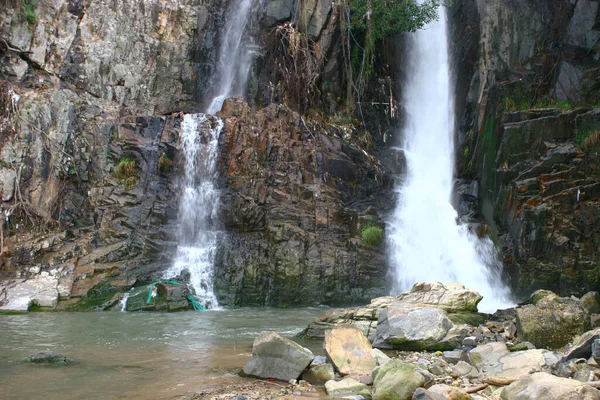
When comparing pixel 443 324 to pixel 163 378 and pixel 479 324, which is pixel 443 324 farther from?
pixel 163 378

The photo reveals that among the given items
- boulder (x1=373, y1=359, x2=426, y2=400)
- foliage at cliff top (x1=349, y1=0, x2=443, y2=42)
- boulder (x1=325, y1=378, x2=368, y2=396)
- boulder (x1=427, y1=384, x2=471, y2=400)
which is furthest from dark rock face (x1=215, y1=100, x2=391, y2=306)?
boulder (x1=427, y1=384, x2=471, y2=400)

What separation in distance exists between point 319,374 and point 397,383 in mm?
1178

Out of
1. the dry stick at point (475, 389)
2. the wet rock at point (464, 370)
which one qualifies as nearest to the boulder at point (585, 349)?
the wet rock at point (464, 370)

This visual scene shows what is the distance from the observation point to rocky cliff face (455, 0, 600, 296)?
1355 cm

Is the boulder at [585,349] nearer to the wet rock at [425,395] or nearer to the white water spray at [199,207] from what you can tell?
the wet rock at [425,395]

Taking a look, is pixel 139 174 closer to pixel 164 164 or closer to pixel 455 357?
pixel 164 164

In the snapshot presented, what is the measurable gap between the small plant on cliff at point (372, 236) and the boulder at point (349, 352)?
8846mm

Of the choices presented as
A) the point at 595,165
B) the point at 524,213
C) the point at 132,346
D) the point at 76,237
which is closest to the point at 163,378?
the point at 132,346

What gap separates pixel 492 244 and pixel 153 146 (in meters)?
10.4

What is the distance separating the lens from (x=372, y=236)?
49.9ft

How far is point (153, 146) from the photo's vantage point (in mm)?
16047

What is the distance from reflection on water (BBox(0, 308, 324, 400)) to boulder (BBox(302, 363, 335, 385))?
891 millimetres

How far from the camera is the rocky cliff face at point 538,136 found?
13.6 m

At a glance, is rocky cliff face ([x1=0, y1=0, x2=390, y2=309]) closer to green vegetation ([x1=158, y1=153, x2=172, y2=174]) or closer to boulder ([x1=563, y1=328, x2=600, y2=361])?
green vegetation ([x1=158, y1=153, x2=172, y2=174])
